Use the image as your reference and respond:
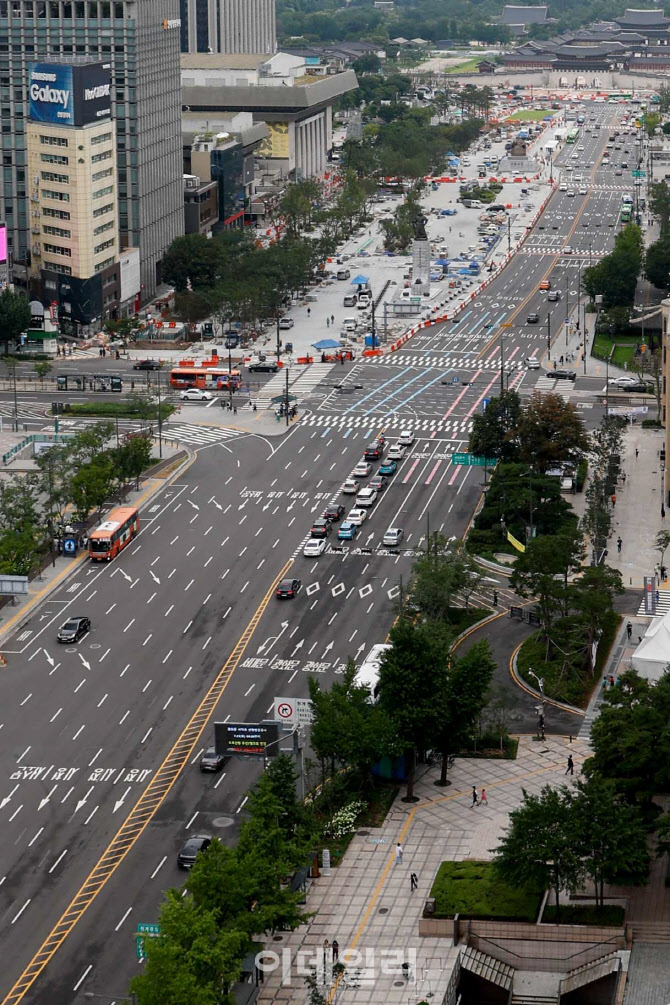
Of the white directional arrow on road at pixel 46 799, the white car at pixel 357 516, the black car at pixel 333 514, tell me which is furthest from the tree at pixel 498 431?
the white directional arrow on road at pixel 46 799

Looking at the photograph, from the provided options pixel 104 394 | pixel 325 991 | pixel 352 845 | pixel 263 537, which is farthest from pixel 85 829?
pixel 104 394

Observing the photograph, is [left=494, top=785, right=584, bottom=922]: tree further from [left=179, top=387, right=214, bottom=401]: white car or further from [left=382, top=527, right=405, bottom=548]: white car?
[left=179, top=387, right=214, bottom=401]: white car

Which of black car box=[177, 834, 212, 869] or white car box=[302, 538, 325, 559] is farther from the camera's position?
white car box=[302, 538, 325, 559]

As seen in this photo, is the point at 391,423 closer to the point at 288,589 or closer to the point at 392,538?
the point at 392,538

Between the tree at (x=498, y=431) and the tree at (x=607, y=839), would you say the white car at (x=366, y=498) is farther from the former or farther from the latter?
the tree at (x=607, y=839)

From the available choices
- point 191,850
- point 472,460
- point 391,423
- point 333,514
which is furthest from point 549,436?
point 191,850

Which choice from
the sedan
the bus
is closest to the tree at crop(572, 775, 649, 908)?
the sedan
